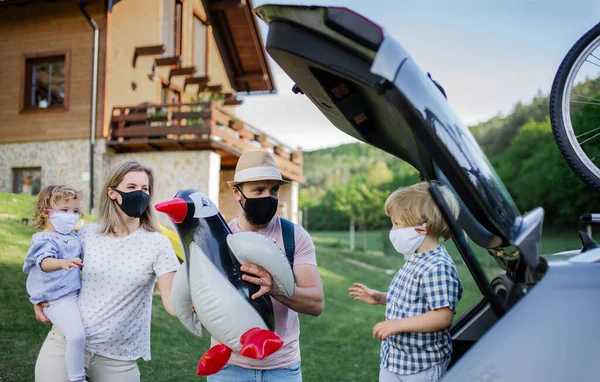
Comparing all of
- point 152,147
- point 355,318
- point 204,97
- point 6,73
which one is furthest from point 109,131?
point 355,318

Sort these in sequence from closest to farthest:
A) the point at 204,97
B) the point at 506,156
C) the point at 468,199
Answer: the point at 468,199 < the point at 204,97 < the point at 506,156

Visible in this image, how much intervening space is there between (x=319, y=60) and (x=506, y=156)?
55.6m

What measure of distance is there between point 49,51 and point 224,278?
15.2 metres

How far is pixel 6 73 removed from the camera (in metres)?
14.9

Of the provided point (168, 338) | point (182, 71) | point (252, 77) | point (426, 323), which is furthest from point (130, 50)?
point (426, 323)

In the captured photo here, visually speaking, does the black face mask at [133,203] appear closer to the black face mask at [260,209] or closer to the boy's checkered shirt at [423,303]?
the black face mask at [260,209]

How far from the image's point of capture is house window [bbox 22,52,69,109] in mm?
14781

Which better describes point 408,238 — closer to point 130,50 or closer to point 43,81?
point 130,50

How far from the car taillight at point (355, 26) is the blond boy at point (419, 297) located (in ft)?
2.27

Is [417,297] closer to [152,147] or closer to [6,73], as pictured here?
[152,147]

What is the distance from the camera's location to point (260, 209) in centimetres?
215

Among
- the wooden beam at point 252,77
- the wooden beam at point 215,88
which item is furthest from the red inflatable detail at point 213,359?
the wooden beam at point 252,77

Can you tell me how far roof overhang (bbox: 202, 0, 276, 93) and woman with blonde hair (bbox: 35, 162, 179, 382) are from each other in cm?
1610

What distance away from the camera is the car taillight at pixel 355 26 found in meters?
1.34
